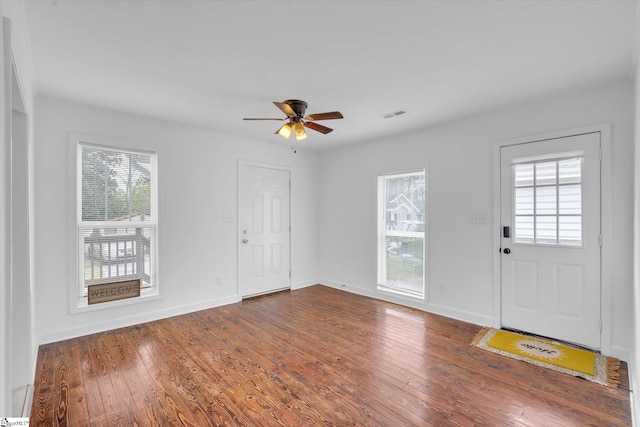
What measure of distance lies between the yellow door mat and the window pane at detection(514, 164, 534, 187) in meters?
1.65

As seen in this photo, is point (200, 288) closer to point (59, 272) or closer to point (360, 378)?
point (59, 272)

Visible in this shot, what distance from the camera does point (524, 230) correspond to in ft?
11.1

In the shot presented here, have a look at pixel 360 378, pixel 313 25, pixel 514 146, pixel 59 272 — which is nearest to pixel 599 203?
pixel 514 146

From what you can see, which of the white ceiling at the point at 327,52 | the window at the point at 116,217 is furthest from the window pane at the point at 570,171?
the window at the point at 116,217

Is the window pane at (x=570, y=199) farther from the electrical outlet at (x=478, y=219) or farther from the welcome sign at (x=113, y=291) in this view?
the welcome sign at (x=113, y=291)

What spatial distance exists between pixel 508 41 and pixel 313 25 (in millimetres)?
1385

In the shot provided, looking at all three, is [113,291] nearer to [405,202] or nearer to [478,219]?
[405,202]

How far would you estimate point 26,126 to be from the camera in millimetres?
2295

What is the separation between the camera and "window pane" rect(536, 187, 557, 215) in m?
3.20

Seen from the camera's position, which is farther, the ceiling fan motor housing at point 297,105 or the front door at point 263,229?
the front door at point 263,229

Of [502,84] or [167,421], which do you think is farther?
[502,84]

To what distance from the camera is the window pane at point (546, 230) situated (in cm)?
320

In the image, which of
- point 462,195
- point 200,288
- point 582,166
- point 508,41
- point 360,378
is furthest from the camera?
point 200,288

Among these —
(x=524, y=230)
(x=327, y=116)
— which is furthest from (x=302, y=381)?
(x=524, y=230)
